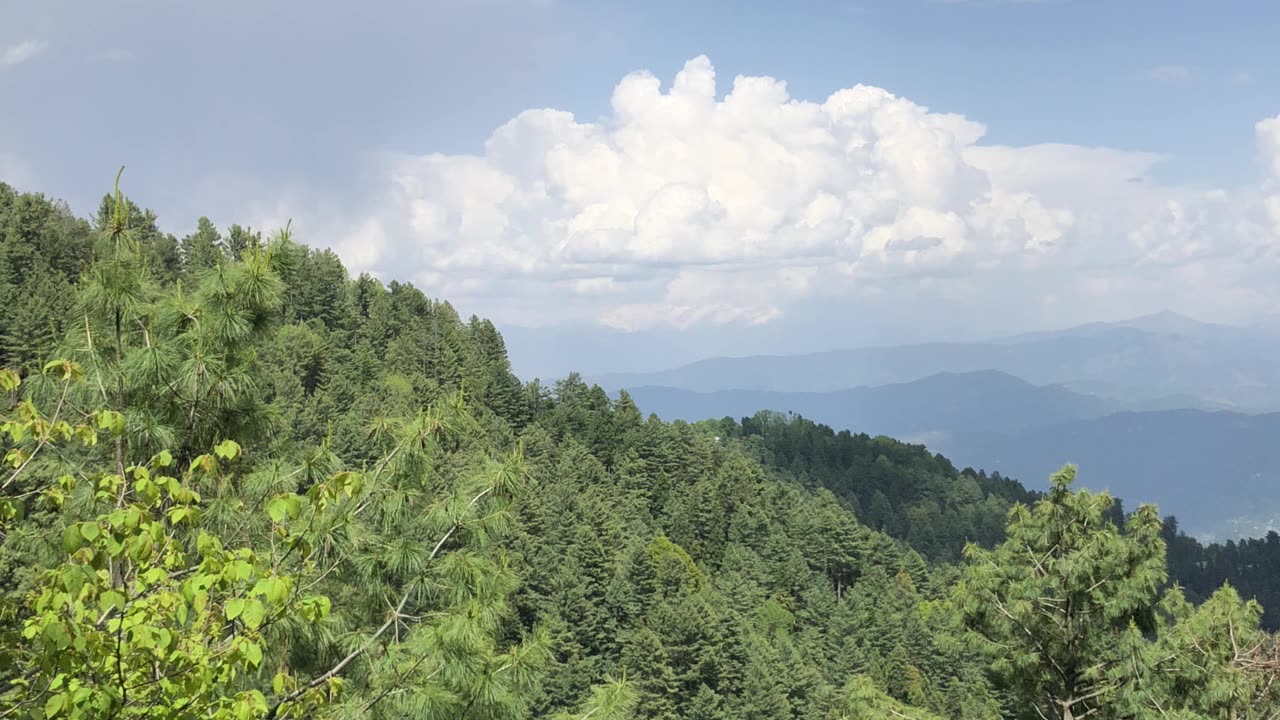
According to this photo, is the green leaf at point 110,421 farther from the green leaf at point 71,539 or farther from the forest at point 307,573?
the green leaf at point 71,539

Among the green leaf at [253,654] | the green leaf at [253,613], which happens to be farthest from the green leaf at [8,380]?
the green leaf at [253,654]

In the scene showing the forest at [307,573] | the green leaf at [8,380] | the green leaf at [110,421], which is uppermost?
the green leaf at [8,380]

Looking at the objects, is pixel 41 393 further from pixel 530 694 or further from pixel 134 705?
pixel 530 694

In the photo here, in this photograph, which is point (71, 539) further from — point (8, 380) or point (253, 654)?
point (8, 380)

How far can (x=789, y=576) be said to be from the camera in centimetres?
A: 5741

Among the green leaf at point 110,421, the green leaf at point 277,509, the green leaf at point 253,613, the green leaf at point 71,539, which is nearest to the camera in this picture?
the green leaf at point 71,539

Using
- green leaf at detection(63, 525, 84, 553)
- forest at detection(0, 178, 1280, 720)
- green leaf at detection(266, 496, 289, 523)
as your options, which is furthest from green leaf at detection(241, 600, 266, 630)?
green leaf at detection(63, 525, 84, 553)

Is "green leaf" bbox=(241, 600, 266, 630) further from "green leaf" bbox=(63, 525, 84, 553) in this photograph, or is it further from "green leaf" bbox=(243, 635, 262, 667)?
"green leaf" bbox=(63, 525, 84, 553)

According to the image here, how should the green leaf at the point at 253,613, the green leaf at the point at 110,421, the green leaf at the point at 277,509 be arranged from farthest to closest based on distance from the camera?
the green leaf at the point at 110,421, the green leaf at the point at 277,509, the green leaf at the point at 253,613

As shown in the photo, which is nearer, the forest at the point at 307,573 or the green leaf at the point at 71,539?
the green leaf at the point at 71,539

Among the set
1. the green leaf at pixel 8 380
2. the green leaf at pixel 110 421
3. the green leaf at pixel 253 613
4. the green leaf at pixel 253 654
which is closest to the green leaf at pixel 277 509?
the green leaf at pixel 253 613

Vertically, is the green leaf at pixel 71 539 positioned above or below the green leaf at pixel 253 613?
above

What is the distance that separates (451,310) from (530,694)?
71.1 metres

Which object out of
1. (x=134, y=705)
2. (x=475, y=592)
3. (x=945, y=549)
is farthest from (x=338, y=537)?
(x=945, y=549)
